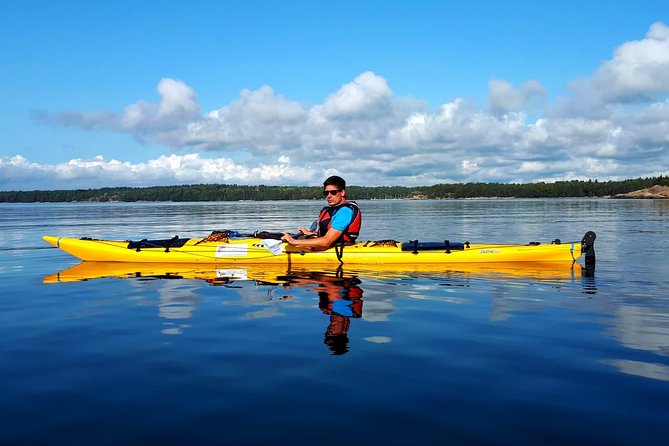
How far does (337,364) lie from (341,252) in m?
8.12

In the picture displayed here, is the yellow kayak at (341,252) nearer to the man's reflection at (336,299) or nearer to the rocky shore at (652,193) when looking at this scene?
the man's reflection at (336,299)

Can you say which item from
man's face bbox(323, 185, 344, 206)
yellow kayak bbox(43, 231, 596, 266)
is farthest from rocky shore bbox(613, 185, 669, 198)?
man's face bbox(323, 185, 344, 206)

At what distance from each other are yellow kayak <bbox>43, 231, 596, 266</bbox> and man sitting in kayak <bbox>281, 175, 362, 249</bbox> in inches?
A: 19.2

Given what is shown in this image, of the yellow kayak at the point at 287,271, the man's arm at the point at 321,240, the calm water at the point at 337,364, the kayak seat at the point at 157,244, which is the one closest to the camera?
the calm water at the point at 337,364

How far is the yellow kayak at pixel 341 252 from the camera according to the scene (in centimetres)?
1394

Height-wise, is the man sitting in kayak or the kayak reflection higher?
the man sitting in kayak

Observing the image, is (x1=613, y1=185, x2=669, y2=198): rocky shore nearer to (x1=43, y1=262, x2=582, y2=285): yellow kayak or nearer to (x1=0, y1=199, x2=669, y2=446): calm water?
(x1=43, y1=262, x2=582, y2=285): yellow kayak

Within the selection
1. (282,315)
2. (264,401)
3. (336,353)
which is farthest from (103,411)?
(282,315)

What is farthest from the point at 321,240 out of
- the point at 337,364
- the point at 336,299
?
the point at 337,364

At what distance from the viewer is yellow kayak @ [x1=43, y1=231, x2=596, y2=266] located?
13.9 metres

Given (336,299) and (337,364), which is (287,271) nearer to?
(336,299)

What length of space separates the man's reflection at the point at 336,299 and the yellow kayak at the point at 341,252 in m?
1.40

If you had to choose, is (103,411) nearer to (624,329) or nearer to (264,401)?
(264,401)

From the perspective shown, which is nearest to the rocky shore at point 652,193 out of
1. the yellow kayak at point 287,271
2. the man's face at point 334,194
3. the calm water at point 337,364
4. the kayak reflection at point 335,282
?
the yellow kayak at point 287,271
